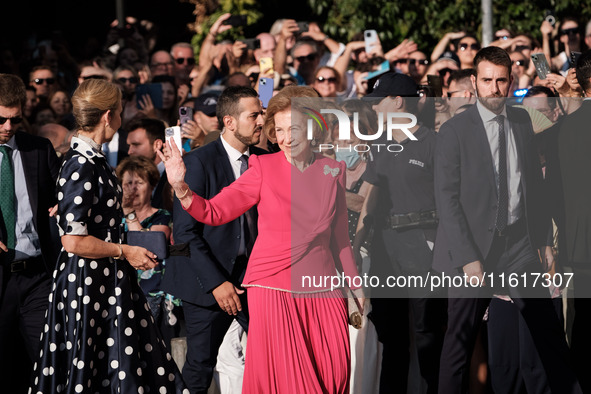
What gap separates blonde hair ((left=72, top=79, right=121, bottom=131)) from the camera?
6.07 m

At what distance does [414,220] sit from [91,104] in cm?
263

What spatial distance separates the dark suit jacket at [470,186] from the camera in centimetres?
681

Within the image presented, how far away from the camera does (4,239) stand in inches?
263

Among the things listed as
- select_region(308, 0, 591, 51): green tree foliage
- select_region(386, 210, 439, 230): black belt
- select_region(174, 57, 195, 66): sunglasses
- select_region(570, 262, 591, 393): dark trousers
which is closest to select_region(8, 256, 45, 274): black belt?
select_region(386, 210, 439, 230): black belt

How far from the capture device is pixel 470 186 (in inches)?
271

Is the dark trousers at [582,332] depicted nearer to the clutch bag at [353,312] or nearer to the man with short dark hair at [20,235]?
the clutch bag at [353,312]

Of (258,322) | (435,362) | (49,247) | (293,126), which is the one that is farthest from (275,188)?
(435,362)

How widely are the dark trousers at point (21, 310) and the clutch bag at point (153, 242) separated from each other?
893 mm

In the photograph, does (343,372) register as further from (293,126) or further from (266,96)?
(266,96)

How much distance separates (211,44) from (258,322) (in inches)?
263

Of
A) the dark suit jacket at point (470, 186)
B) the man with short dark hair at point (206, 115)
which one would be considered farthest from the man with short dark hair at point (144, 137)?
the dark suit jacket at point (470, 186)

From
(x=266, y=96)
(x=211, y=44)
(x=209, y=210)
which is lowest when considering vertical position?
(x=209, y=210)

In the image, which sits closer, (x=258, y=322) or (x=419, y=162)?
(x=258, y=322)

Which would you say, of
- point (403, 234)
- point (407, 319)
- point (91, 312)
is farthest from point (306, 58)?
point (91, 312)
